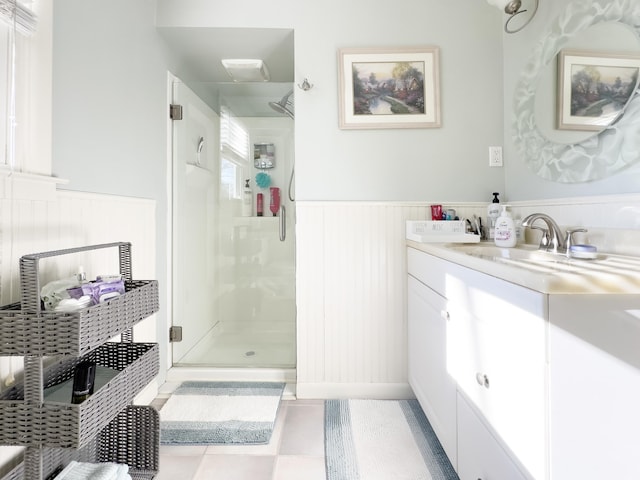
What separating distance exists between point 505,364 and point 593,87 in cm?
112

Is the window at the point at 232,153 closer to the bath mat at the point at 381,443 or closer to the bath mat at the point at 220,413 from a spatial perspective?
the bath mat at the point at 220,413

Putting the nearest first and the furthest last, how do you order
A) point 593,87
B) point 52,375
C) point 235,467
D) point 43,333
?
1. point 43,333
2. point 52,375
3. point 593,87
4. point 235,467

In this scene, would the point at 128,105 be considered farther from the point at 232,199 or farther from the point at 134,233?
the point at 232,199

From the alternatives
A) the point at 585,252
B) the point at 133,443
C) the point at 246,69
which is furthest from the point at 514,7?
the point at 133,443

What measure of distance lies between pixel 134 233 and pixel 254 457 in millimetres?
1175

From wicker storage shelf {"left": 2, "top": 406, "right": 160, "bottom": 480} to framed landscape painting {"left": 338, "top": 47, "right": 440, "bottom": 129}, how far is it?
1656 millimetres

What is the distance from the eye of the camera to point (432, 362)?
1440 mm

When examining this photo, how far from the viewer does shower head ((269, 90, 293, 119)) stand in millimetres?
2465

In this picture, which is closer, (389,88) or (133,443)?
(133,443)

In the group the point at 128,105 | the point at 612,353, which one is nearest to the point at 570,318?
the point at 612,353

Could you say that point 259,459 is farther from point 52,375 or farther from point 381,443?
point 52,375

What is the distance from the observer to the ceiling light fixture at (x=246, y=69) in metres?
2.24

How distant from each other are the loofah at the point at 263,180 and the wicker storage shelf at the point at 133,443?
5.75 feet

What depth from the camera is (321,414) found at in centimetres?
176
